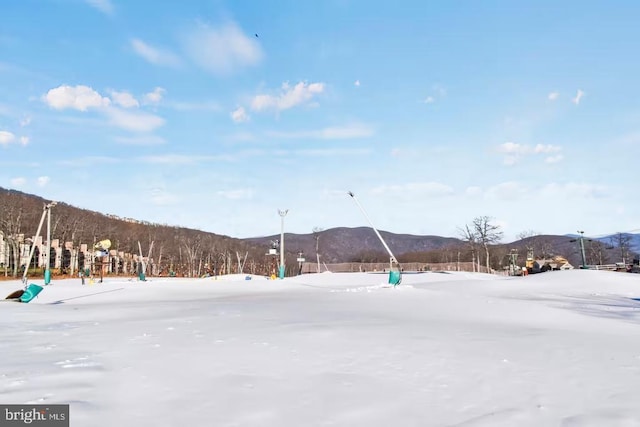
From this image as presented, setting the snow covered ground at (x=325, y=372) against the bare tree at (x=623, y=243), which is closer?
the snow covered ground at (x=325, y=372)

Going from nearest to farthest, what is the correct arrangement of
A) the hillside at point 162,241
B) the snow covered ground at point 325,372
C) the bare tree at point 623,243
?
the snow covered ground at point 325,372 → the hillside at point 162,241 → the bare tree at point 623,243

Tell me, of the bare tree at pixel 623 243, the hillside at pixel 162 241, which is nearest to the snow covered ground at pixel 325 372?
the hillside at pixel 162 241

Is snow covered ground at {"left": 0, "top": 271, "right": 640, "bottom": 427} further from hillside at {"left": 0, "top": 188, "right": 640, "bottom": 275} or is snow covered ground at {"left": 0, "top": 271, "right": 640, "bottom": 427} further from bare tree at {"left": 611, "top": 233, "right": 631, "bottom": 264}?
bare tree at {"left": 611, "top": 233, "right": 631, "bottom": 264}

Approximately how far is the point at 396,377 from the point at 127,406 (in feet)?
10.6

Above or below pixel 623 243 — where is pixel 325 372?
below

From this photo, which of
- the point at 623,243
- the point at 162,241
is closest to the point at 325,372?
the point at 162,241

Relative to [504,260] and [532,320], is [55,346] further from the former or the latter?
[504,260]

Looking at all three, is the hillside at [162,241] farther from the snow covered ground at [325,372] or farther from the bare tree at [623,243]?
the snow covered ground at [325,372]

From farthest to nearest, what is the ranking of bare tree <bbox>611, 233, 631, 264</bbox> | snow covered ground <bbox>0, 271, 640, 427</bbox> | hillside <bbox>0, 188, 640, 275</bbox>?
bare tree <bbox>611, 233, 631, 264</bbox>, hillside <bbox>0, 188, 640, 275</bbox>, snow covered ground <bbox>0, 271, 640, 427</bbox>

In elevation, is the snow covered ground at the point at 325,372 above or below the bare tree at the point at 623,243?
below

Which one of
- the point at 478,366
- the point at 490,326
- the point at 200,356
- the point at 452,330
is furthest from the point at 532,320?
the point at 200,356

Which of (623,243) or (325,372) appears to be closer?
(325,372)

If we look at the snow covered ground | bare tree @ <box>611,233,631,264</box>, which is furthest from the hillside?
the snow covered ground

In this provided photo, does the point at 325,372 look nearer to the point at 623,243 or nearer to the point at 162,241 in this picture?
the point at 162,241
